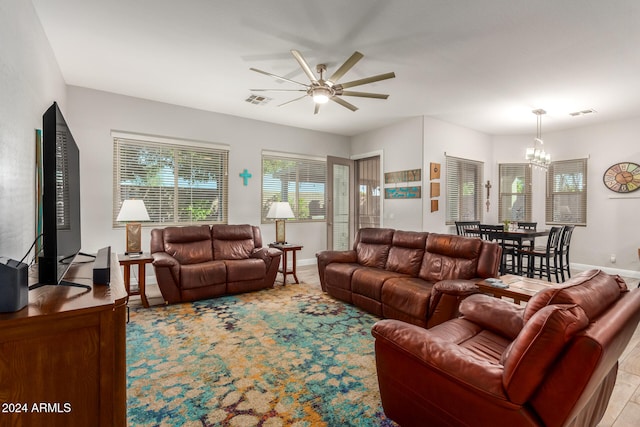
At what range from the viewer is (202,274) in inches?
156

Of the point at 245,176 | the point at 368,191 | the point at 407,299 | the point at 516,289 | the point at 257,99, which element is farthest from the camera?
the point at 368,191

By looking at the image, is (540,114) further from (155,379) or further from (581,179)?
(155,379)

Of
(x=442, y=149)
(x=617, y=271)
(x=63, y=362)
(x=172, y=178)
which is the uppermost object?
(x=442, y=149)

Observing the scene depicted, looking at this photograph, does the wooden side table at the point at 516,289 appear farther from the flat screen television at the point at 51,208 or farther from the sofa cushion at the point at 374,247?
the flat screen television at the point at 51,208

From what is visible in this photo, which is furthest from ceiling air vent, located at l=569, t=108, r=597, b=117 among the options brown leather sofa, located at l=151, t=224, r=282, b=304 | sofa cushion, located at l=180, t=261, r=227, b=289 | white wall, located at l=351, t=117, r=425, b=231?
sofa cushion, located at l=180, t=261, r=227, b=289

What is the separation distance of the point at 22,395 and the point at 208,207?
430 centimetres

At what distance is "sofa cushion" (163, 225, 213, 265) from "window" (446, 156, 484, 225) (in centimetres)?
433

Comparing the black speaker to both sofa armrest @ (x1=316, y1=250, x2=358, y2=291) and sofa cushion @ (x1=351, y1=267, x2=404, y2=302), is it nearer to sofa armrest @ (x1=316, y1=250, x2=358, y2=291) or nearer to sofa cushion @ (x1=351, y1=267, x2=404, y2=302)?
sofa cushion @ (x1=351, y1=267, x2=404, y2=302)

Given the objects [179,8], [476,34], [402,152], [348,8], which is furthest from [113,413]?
[402,152]

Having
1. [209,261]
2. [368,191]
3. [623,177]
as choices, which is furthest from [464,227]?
[209,261]

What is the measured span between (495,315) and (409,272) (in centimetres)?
171

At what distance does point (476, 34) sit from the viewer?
Result: 2844mm

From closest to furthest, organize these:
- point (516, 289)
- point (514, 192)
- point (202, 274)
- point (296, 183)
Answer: point (516, 289)
point (202, 274)
point (296, 183)
point (514, 192)

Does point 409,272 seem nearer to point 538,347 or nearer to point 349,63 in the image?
point 349,63
